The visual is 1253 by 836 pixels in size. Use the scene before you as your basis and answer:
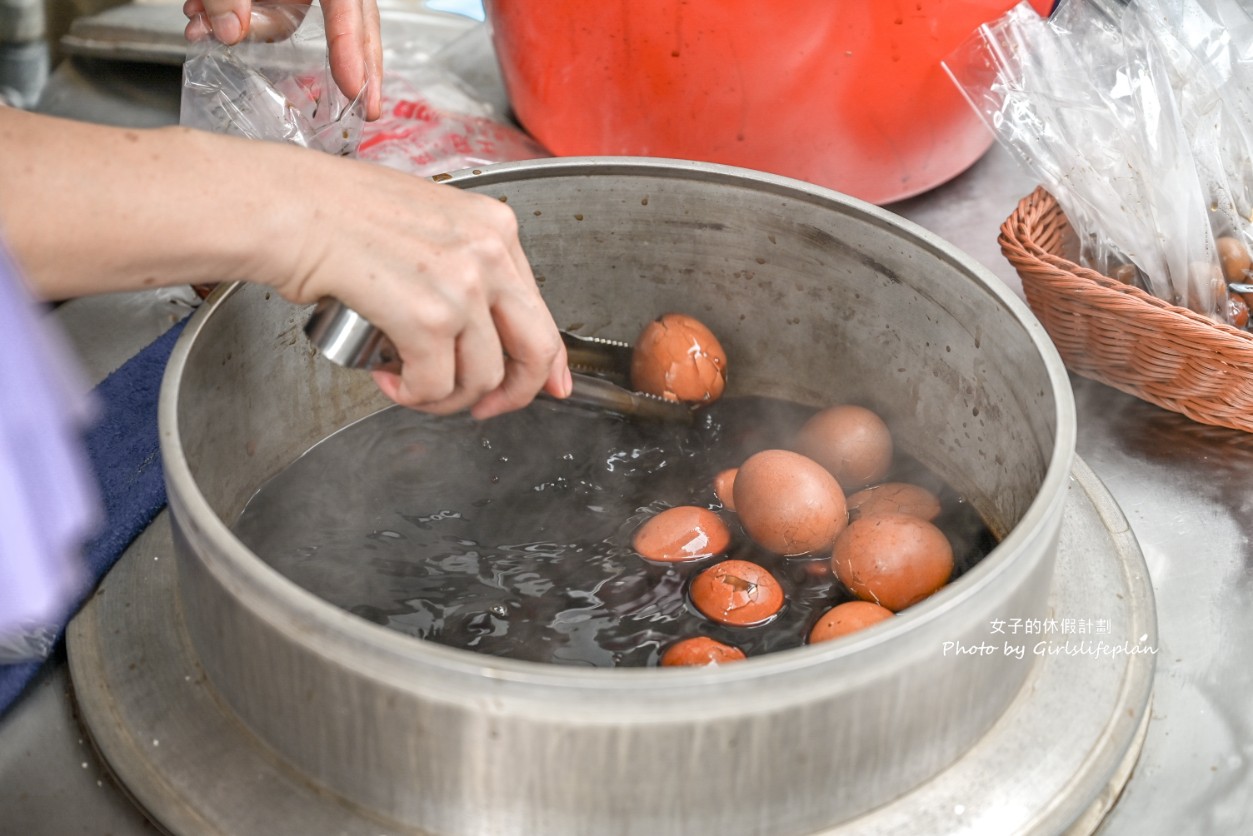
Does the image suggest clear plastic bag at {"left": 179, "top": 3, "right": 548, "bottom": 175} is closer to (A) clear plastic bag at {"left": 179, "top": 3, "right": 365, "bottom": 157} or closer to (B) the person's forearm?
(A) clear plastic bag at {"left": 179, "top": 3, "right": 365, "bottom": 157}

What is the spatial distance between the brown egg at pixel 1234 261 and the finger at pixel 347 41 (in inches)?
39.8

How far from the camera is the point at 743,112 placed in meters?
1.42

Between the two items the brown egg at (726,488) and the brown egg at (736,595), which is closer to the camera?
the brown egg at (736,595)

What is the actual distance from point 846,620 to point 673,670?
0.32m

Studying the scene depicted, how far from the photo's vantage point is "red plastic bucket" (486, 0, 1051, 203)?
1.34 m

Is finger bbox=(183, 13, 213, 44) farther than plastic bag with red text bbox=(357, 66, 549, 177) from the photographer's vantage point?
No

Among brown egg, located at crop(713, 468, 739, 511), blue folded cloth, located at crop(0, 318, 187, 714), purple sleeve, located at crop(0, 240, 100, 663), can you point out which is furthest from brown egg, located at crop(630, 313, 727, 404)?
purple sleeve, located at crop(0, 240, 100, 663)

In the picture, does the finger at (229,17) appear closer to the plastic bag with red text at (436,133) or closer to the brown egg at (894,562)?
the plastic bag with red text at (436,133)

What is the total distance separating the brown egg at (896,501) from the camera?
1.15 m

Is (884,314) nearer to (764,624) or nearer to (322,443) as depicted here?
(764,624)

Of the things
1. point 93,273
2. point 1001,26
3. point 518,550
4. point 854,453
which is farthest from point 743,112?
point 93,273

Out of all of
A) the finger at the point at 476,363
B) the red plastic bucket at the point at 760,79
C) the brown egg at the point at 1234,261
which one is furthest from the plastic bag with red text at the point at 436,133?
the brown egg at the point at 1234,261

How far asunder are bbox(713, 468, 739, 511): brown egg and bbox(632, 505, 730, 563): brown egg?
0.18 feet

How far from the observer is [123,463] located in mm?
1190
